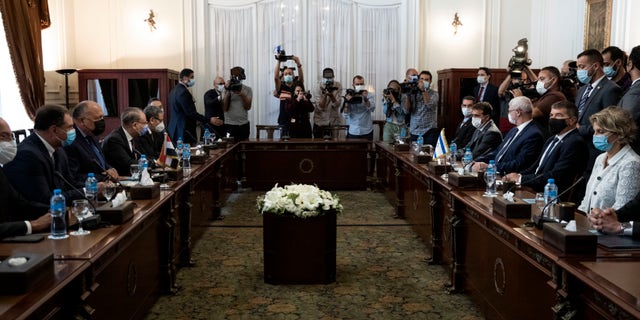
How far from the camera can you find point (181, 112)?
8.00m

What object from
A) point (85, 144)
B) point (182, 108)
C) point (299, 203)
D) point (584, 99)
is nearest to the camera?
point (299, 203)

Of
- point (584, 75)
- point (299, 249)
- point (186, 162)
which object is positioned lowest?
point (299, 249)

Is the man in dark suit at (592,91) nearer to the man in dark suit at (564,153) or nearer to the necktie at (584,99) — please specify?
the necktie at (584,99)

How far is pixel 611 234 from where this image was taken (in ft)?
8.95

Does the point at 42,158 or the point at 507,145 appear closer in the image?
the point at 42,158

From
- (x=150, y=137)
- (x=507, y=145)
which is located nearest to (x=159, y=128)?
(x=150, y=137)

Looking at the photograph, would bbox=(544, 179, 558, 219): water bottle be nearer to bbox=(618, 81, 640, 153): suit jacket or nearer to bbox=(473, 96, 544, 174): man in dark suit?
bbox=(618, 81, 640, 153): suit jacket

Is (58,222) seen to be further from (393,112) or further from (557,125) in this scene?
(393,112)

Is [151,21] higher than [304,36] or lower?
higher

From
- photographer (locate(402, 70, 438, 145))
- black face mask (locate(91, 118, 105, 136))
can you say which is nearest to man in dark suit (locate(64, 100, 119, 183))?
black face mask (locate(91, 118, 105, 136))

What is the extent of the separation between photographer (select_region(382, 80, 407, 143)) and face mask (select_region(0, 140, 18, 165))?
5766 mm

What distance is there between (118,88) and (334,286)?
20.2 ft

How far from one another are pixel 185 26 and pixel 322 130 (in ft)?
9.76

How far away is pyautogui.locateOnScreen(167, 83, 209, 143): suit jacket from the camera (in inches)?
311
